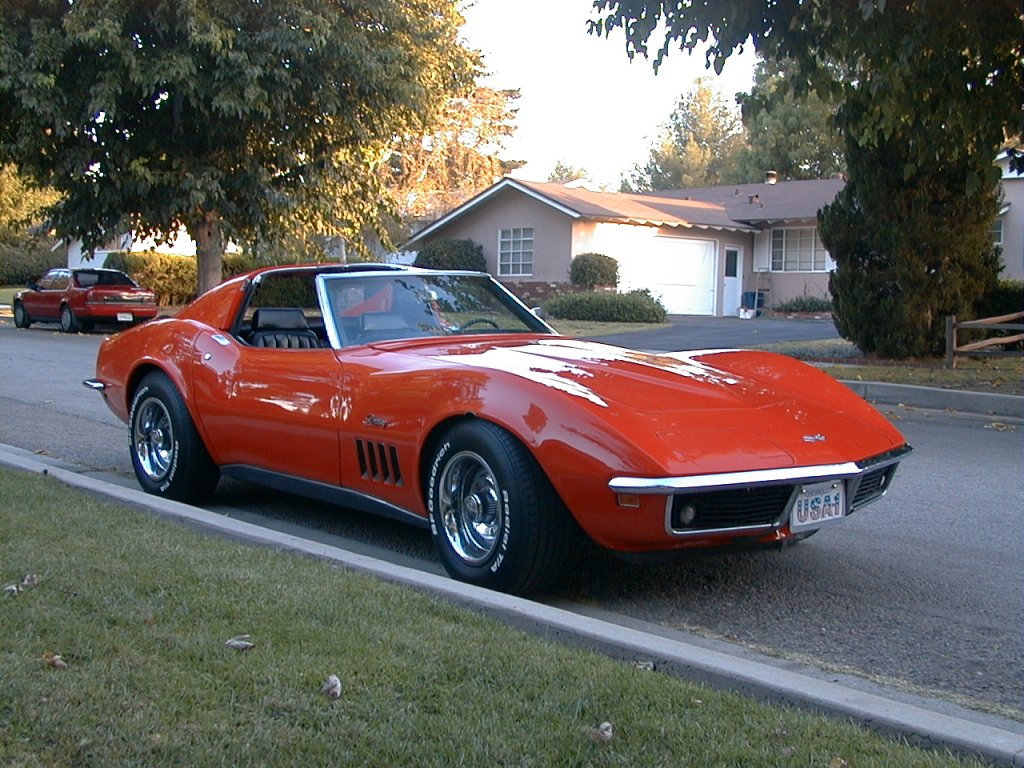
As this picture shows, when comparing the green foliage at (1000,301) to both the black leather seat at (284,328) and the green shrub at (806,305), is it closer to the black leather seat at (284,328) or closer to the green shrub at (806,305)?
the black leather seat at (284,328)

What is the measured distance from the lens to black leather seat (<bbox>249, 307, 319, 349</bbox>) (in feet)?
22.0

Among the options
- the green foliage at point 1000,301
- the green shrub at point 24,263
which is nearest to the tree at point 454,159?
the green shrub at point 24,263

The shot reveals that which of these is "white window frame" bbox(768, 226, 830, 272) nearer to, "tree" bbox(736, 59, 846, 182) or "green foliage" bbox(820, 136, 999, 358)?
"green foliage" bbox(820, 136, 999, 358)

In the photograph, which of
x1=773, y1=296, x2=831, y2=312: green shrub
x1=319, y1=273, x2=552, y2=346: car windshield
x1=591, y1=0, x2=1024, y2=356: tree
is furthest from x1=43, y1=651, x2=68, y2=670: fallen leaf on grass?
x1=773, y1=296, x2=831, y2=312: green shrub

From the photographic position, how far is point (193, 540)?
5.53 m

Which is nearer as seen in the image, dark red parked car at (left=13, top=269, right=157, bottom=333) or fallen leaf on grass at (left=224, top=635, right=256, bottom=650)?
fallen leaf on grass at (left=224, top=635, right=256, bottom=650)

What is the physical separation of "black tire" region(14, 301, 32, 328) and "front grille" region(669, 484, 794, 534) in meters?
27.0

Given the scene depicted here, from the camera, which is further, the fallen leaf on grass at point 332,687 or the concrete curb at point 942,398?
the concrete curb at point 942,398

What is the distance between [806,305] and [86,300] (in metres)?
18.9

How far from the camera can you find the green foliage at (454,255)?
3481cm

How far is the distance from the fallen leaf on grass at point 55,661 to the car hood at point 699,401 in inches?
80.9

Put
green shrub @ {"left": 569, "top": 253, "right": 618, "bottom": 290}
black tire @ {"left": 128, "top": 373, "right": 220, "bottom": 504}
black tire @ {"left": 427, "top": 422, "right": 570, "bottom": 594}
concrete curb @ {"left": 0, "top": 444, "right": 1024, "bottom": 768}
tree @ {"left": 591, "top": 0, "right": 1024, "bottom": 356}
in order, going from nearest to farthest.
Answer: concrete curb @ {"left": 0, "top": 444, "right": 1024, "bottom": 768} → black tire @ {"left": 427, "top": 422, "right": 570, "bottom": 594} → black tire @ {"left": 128, "top": 373, "right": 220, "bottom": 504} → tree @ {"left": 591, "top": 0, "right": 1024, "bottom": 356} → green shrub @ {"left": 569, "top": 253, "right": 618, "bottom": 290}

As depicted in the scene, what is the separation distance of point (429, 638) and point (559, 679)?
1.85ft

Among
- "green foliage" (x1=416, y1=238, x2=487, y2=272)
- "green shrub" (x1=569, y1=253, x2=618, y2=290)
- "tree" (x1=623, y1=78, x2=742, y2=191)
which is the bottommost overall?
"green shrub" (x1=569, y1=253, x2=618, y2=290)
